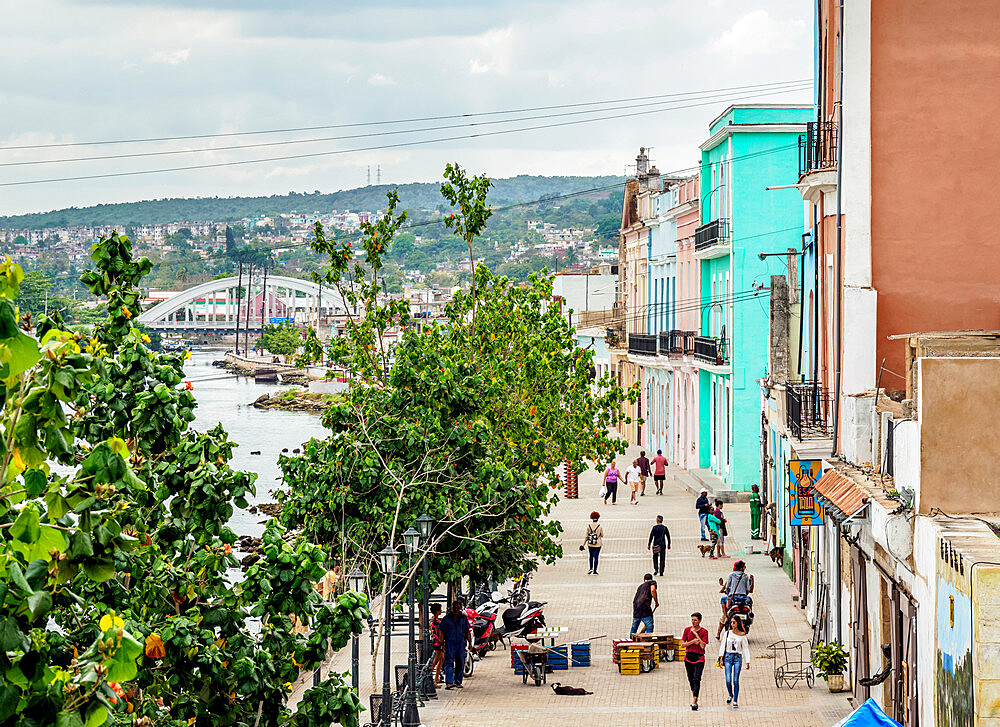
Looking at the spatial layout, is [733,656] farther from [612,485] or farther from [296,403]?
[296,403]

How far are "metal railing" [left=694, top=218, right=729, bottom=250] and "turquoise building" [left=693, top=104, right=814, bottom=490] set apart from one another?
29 millimetres

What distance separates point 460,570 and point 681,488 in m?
25.5

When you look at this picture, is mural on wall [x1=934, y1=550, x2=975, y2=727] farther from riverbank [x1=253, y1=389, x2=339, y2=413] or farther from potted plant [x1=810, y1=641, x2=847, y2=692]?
riverbank [x1=253, y1=389, x2=339, y2=413]

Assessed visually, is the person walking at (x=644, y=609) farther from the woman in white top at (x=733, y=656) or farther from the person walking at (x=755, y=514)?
the person walking at (x=755, y=514)

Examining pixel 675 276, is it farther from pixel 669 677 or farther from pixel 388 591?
pixel 388 591

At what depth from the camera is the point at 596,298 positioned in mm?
77438

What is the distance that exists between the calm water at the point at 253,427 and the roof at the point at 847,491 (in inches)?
1611

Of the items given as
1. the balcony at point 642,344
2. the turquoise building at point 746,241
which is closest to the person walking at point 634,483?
the turquoise building at point 746,241

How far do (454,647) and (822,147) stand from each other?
871 centimetres

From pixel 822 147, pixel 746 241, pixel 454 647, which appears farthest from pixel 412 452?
pixel 746 241

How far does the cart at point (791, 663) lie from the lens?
1834 cm

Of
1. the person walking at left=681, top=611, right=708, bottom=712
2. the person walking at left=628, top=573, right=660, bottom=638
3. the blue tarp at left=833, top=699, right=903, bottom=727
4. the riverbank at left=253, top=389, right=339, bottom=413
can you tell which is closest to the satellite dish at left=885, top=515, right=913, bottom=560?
the blue tarp at left=833, top=699, right=903, bottom=727

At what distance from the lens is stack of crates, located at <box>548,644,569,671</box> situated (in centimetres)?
1962

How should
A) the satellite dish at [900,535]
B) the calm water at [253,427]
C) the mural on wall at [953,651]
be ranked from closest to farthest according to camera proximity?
the mural on wall at [953,651] < the satellite dish at [900,535] < the calm water at [253,427]
